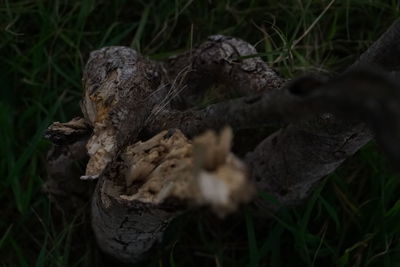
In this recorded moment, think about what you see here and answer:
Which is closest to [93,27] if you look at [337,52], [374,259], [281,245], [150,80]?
[150,80]

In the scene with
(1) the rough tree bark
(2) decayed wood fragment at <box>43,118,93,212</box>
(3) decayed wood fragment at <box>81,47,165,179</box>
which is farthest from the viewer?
(2) decayed wood fragment at <box>43,118,93,212</box>

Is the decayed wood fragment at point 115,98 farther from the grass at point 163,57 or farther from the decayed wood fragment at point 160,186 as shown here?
the grass at point 163,57

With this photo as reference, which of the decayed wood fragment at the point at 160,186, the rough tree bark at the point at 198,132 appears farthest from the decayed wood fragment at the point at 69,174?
the decayed wood fragment at the point at 160,186

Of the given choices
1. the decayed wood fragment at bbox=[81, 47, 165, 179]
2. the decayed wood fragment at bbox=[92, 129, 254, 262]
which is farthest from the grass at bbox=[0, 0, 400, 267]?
the decayed wood fragment at bbox=[81, 47, 165, 179]

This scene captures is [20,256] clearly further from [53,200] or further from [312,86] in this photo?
[312,86]

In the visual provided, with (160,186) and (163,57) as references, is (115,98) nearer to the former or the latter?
(160,186)

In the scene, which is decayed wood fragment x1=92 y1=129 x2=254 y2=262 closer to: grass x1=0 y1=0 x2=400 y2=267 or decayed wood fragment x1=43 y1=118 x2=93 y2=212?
decayed wood fragment x1=43 y1=118 x2=93 y2=212
